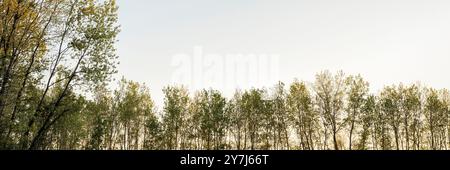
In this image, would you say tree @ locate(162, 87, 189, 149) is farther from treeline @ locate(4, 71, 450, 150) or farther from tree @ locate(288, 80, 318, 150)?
tree @ locate(288, 80, 318, 150)

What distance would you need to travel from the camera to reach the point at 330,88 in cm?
6919

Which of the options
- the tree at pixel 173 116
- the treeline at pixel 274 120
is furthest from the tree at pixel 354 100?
the tree at pixel 173 116

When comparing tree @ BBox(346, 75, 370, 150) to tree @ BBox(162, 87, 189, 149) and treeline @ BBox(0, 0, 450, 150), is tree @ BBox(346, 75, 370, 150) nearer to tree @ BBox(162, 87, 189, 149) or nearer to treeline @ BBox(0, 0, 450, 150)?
treeline @ BBox(0, 0, 450, 150)

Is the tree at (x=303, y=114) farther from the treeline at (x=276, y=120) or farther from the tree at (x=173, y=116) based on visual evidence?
the tree at (x=173, y=116)

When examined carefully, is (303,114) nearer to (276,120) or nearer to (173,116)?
(276,120)

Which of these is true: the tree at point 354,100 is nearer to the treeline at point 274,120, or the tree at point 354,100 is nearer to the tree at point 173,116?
the treeline at point 274,120

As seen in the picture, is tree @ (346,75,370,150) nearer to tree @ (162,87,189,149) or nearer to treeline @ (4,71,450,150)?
treeline @ (4,71,450,150)

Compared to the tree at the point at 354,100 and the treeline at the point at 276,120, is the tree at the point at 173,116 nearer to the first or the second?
the treeline at the point at 276,120

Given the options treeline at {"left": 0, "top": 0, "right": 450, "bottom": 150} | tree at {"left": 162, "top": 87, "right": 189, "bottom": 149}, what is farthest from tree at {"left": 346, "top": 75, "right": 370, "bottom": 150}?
tree at {"left": 162, "top": 87, "right": 189, "bottom": 149}

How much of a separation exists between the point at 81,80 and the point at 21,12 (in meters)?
6.37
